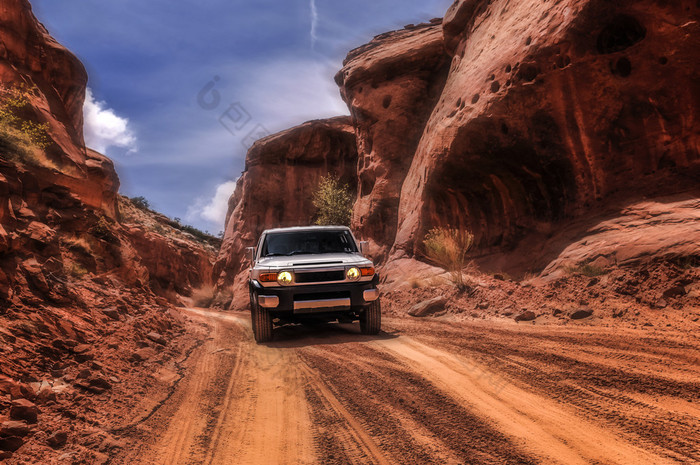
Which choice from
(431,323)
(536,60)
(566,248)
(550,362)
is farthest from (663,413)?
(536,60)

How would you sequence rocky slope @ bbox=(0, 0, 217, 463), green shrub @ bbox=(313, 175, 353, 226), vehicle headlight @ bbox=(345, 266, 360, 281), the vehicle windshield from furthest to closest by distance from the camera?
green shrub @ bbox=(313, 175, 353, 226), the vehicle windshield, vehicle headlight @ bbox=(345, 266, 360, 281), rocky slope @ bbox=(0, 0, 217, 463)

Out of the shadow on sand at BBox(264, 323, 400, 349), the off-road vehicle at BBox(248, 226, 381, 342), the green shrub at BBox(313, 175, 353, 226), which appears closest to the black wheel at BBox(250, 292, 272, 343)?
the off-road vehicle at BBox(248, 226, 381, 342)

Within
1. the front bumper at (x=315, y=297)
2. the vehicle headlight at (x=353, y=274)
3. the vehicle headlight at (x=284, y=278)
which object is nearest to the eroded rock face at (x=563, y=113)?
the vehicle headlight at (x=353, y=274)

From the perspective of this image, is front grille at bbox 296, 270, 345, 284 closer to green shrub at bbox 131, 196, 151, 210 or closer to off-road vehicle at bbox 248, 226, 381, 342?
off-road vehicle at bbox 248, 226, 381, 342

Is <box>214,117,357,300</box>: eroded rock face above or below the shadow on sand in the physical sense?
above

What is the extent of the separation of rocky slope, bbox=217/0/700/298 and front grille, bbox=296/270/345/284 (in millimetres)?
5715

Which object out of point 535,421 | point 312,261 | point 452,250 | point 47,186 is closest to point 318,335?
point 312,261

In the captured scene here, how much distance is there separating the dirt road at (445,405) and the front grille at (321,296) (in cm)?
90

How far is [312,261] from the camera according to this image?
6.84m

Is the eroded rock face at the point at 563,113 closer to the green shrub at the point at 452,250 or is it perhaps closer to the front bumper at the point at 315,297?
the green shrub at the point at 452,250

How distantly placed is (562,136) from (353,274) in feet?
26.2

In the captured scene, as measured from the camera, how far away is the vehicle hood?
22.1 feet

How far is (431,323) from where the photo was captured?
8.34 m

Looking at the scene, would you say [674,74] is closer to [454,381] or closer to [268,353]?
[454,381]
